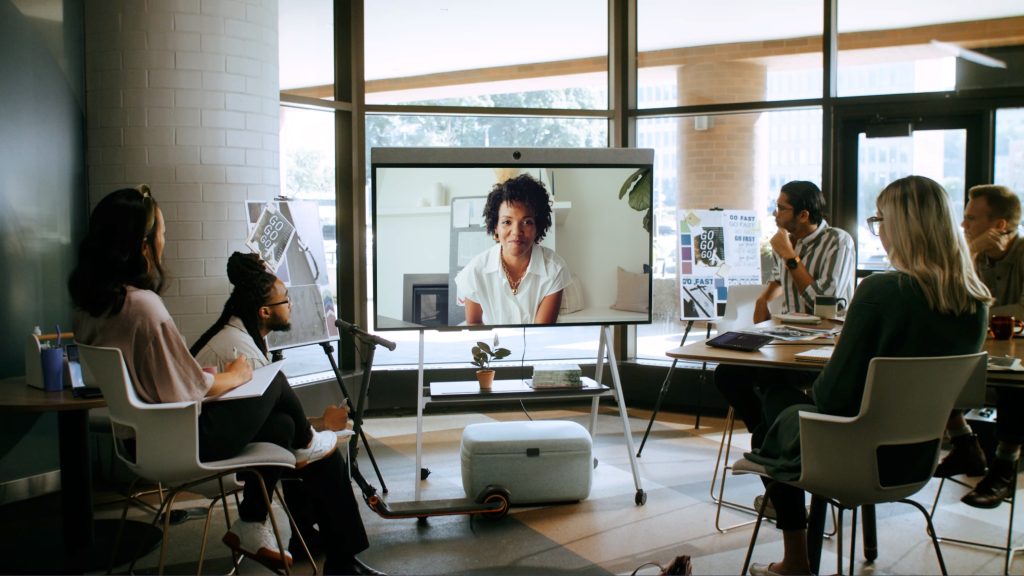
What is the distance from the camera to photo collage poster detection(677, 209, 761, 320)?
18.0 ft

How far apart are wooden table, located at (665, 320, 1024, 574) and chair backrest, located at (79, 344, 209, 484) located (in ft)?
5.63

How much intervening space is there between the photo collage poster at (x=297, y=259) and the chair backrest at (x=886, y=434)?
2791 mm

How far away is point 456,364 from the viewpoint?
6.08m

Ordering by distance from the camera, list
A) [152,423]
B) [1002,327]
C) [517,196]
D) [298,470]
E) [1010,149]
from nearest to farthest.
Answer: [152,423] < [298,470] < [1002,327] < [517,196] < [1010,149]

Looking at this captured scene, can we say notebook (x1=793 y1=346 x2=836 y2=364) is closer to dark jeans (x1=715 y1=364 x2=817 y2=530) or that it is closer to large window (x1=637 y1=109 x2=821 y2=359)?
dark jeans (x1=715 y1=364 x2=817 y2=530)

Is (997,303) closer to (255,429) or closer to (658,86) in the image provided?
(658,86)

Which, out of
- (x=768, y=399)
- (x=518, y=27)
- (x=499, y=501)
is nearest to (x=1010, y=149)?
(x=768, y=399)

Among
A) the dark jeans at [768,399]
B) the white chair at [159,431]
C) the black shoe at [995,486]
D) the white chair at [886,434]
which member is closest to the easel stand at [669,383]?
the dark jeans at [768,399]

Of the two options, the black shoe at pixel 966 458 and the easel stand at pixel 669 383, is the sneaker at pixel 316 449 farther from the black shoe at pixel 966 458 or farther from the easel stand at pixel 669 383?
the black shoe at pixel 966 458

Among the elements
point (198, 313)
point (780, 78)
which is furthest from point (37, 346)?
point (780, 78)

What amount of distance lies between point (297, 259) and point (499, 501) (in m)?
1.79

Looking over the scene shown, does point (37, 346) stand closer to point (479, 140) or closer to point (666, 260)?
point (479, 140)

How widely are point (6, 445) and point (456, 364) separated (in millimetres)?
2883

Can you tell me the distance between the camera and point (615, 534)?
3.54 metres
